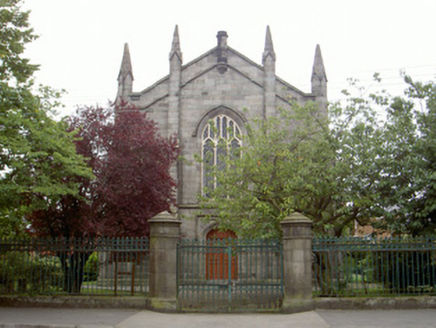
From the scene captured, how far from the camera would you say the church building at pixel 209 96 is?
24109 millimetres

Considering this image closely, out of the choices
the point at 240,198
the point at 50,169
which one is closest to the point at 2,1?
the point at 50,169

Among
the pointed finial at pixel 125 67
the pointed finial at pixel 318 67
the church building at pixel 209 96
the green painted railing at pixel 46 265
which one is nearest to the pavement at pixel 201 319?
the green painted railing at pixel 46 265

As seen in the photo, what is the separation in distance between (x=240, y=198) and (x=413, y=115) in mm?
5837

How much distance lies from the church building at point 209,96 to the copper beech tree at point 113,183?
262 inches

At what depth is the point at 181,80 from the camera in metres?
24.9

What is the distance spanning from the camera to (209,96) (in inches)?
969

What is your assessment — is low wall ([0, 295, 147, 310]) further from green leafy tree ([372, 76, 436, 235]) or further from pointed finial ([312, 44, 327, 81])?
pointed finial ([312, 44, 327, 81])

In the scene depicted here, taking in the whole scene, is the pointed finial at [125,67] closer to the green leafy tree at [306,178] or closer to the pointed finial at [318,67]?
the pointed finial at [318,67]

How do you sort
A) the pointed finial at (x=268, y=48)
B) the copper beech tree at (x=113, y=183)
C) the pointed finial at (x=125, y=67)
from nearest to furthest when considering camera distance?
the copper beech tree at (x=113, y=183)
the pointed finial at (x=268, y=48)
the pointed finial at (x=125, y=67)

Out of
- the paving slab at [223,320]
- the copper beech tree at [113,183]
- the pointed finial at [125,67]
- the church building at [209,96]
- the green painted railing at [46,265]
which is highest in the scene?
the pointed finial at [125,67]

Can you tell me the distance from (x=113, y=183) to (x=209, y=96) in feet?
31.9

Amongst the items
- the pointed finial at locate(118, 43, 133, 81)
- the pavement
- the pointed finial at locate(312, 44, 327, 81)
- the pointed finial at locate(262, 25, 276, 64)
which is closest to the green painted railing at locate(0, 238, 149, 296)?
the pavement

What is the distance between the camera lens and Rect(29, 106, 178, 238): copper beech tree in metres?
15.9

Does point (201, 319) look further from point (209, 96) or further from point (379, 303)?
point (209, 96)
